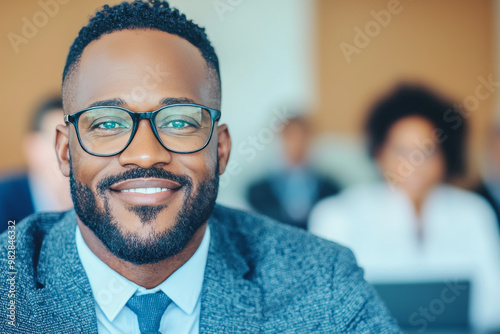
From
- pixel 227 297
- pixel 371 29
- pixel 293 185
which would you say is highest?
pixel 371 29

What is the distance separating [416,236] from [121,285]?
124 inches

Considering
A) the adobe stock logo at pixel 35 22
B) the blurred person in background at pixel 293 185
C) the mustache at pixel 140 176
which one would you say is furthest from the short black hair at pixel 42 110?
the mustache at pixel 140 176

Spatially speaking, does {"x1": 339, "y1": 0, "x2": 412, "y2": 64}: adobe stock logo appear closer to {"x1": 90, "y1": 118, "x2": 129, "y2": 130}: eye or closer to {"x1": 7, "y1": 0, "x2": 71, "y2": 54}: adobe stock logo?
{"x1": 7, "y1": 0, "x2": 71, "y2": 54}: adobe stock logo

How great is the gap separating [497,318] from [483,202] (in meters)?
0.95

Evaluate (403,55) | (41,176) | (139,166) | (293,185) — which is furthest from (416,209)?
(139,166)

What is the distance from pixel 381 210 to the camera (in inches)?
168

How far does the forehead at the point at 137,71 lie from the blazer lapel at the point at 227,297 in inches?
20.0

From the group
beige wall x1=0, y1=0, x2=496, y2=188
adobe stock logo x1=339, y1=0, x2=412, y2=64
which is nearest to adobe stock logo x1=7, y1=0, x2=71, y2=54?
beige wall x1=0, y1=0, x2=496, y2=188

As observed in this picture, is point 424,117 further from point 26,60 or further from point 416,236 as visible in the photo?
point 26,60

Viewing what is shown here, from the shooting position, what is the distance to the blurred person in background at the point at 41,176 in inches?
137

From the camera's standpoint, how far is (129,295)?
1.52m

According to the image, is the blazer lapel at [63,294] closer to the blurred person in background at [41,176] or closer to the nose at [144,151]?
the nose at [144,151]

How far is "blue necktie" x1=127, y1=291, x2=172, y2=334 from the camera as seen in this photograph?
147 cm

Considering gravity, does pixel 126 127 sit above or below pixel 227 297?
above
